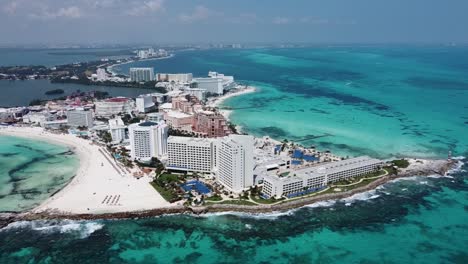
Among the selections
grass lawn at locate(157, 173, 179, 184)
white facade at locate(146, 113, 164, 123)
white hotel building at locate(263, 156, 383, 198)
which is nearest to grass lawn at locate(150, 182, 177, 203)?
grass lawn at locate(157, 173, 179, 184)

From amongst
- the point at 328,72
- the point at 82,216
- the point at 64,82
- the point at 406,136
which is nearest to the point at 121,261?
the point at 82,216

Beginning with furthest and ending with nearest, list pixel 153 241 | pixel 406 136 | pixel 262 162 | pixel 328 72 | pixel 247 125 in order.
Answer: pixel 328 72 < pixel 247 125 < pixel 406 136 < pixel 262 162 < pixel 153 241

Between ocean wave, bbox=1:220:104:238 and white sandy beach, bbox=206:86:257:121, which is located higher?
white sandy beach, bbox=206:86:257:121

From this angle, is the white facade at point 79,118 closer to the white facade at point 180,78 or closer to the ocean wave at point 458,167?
the white facade at point 180,78

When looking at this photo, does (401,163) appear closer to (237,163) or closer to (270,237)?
(237,163)

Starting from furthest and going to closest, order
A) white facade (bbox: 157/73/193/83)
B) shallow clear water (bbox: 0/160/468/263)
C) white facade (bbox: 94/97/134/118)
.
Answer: white facade (bbox: 157/73/193/83) < white facade (bbox: 94/97/134/118) < shallow clear water (bbox: 0/160/468/263)

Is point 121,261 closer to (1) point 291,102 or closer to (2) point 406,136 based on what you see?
(2) point 406,136

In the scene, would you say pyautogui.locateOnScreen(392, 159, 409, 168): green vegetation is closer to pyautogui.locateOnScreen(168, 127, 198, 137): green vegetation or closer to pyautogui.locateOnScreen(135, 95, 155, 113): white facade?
pyautogui.locateOnScreen(168, 127, 198, 137): green vegetation
